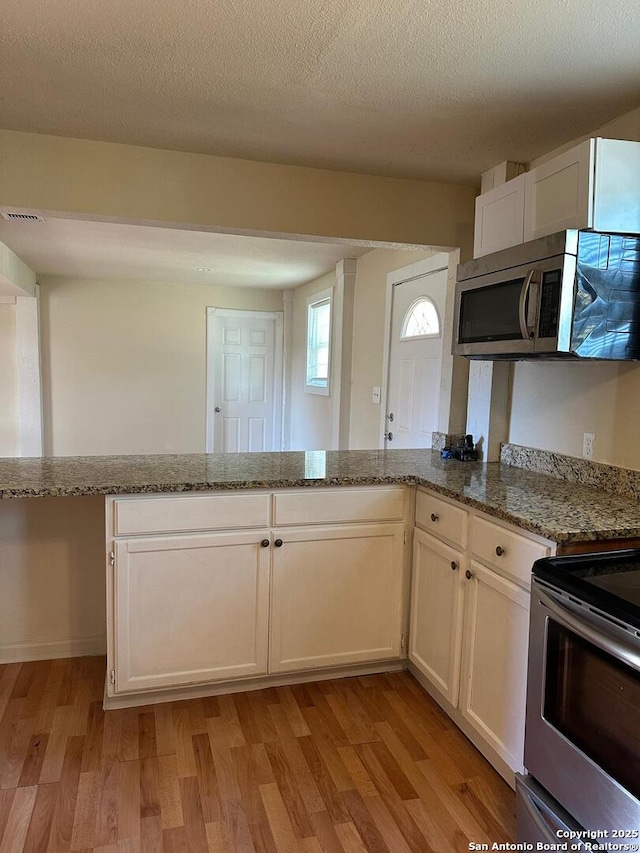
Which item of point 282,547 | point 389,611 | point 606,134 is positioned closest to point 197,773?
point 282,547

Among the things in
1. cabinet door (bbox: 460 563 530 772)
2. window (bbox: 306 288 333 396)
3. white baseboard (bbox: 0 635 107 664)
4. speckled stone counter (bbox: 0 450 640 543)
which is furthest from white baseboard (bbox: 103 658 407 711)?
window (bbox: 306 288 333 396)

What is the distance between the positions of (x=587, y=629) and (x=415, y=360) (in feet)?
7.98

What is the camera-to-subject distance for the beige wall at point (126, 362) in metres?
5.93

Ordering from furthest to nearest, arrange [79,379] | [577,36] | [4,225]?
1. [79,379]
2. [4,225]
3. [577,36]

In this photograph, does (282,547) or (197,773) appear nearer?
(197,773)

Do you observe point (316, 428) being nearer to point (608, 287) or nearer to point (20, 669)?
point (20, 669)

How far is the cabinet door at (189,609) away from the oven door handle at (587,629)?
1.09 meters

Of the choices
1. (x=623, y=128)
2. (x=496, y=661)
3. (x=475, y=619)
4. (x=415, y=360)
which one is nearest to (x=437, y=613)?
(x=475, y=619)

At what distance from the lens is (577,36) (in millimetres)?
1631

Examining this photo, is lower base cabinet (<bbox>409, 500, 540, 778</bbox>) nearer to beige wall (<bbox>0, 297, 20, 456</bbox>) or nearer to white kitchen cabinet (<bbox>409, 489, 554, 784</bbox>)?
white kitchen cabinet (<bbox>409, 489, 554, 784</bbox>)

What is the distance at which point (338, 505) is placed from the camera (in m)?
2.32

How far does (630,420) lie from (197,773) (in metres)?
1.87

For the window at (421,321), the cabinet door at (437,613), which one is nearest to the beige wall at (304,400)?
the window at (421,321)

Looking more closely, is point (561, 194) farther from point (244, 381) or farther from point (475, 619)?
point (244, 381)
